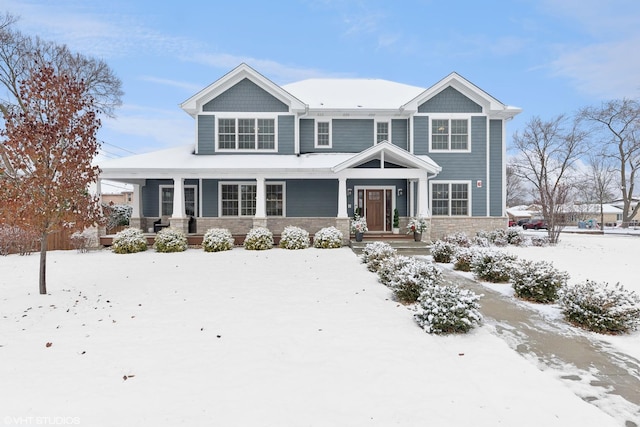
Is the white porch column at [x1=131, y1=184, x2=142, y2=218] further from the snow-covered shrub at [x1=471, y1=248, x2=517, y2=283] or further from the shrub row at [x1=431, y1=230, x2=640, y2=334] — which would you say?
the snow-covered shrub at [x1=471, y1=248, x2=517, y2=283]

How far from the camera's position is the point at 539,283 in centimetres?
649

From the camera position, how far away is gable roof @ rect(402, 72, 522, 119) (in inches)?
633

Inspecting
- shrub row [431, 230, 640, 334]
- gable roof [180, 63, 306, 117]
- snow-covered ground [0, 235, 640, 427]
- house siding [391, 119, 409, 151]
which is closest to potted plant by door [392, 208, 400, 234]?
house siding [391, 119, 409, 151]

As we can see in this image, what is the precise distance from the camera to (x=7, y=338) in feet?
15.5

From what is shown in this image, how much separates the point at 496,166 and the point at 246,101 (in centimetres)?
1366

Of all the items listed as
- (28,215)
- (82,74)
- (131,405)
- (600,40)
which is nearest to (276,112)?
(28,215)

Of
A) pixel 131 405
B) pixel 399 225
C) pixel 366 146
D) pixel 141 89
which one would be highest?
pixel 141 89

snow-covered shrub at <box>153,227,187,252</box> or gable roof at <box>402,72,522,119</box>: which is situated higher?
gable roof at <box>402,72,522,119</box>

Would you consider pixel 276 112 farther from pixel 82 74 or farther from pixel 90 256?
pixel 82 74

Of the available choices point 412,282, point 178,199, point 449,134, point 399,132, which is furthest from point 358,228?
point 178,199

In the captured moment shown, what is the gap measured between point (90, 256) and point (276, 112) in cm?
1053

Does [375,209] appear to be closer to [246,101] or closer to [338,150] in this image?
[338,150]

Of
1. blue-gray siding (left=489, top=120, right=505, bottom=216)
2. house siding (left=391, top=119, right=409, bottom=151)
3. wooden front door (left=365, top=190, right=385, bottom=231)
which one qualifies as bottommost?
wooden front door (left=365, top=190, right=385, bottom=231)

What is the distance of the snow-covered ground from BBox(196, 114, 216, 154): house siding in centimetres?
1016
